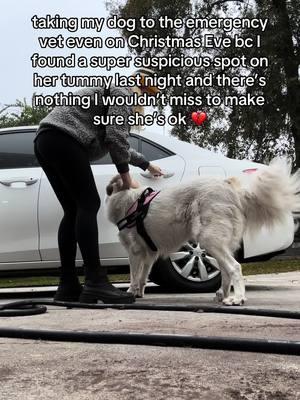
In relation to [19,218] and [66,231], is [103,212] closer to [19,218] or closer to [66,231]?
[19,218]

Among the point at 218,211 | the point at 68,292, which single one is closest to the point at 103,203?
the point at 68,292

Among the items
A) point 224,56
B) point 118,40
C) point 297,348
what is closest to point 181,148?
point 118,40

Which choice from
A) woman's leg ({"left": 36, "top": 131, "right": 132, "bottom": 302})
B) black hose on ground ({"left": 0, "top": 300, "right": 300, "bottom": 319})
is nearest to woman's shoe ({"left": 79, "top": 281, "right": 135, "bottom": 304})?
woman's leg ({"left": 36, "top": 131, "right": 132, "bottom": 302})

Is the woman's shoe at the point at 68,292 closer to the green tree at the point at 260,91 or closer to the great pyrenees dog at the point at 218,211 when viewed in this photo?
the great pyrenees dog at the point at 218,211

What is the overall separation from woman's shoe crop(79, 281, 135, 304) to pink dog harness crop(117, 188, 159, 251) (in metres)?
0.65

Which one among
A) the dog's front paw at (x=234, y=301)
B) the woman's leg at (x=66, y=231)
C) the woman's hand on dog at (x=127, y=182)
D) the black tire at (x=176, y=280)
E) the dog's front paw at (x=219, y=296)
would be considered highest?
the woman's hand on dog at (x=127, y=182)

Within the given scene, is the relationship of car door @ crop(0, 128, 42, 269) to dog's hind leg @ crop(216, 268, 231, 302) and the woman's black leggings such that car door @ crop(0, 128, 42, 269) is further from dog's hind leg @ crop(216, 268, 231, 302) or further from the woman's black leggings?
dog's hind leg @ crop(216, 268, 231, 302)

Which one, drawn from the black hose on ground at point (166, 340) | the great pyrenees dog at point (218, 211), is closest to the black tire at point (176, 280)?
the great pyrenees dog at point (218, 211)

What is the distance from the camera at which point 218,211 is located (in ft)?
13.9

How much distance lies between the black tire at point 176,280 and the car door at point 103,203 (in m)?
0.31

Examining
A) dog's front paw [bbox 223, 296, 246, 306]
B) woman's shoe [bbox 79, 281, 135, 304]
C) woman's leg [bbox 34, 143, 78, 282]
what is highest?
woman's leg [bbox 34, 143, 78, 282]

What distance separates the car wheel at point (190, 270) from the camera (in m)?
5.18

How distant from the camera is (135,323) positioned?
3123 millimetres

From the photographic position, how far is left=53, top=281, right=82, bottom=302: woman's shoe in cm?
423
